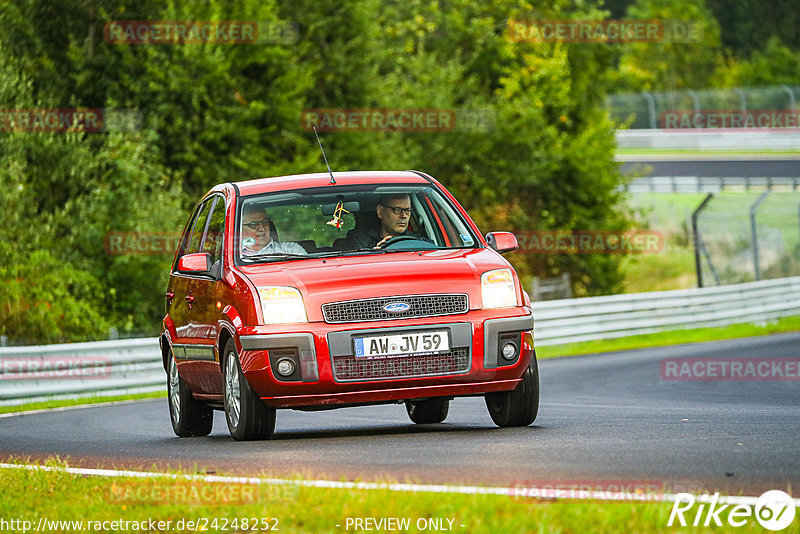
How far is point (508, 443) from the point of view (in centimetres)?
830

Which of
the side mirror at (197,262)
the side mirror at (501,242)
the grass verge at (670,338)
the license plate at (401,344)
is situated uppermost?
the side mirror at (501,242)

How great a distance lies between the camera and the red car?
8.74 meters

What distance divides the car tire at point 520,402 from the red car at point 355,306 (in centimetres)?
1

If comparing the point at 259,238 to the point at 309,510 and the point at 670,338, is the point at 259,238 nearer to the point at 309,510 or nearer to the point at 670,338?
the point at 309,510

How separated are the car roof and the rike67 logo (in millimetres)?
4776

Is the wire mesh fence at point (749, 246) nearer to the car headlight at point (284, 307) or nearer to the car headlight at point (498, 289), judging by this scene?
the car headlight at point (498, 289)

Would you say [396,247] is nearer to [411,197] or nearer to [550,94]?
[411,197]

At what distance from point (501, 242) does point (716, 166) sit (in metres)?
49.4

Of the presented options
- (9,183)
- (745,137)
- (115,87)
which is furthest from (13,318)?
(745,137)

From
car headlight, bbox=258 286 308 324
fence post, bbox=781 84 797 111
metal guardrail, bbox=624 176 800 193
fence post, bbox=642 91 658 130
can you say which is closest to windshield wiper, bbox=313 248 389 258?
car headlight, bbox=258 286 308 324

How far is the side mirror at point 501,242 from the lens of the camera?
9891mm

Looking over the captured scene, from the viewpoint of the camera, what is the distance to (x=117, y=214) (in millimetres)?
28344

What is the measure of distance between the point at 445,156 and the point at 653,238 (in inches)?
318

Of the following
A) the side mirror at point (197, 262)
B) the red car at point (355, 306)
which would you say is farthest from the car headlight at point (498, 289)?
the side mirror at point (197, 262)
